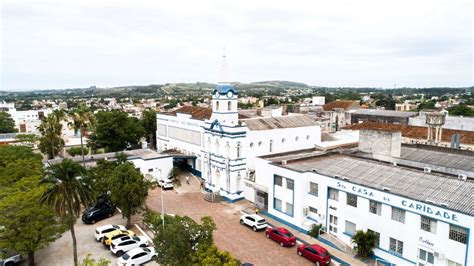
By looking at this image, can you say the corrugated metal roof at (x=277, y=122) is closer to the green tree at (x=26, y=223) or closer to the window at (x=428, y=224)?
the window at (x=428, y=224)

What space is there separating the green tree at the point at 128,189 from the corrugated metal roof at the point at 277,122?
54.6 feet

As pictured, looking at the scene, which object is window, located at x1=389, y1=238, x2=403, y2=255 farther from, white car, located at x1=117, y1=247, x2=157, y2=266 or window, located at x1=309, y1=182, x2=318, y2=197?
white car, located at x1=117, y1=247, x2=157, y2=266

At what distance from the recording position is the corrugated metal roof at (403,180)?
80.5 feet

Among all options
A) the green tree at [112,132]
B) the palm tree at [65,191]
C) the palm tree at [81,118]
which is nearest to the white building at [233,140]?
the palm tree at [81,118]

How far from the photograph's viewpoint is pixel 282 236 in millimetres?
30828

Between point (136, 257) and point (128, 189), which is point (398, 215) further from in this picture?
point (128, 189)

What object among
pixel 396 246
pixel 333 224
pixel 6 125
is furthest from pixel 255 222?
pixel 6 125

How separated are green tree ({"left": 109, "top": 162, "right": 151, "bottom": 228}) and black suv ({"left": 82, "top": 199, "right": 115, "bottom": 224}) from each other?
14.7 ft

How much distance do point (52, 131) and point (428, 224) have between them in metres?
54.1

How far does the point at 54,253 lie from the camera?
30.4 metres

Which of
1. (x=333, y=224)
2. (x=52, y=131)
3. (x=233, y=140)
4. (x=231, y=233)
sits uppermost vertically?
(x=233, y=140)

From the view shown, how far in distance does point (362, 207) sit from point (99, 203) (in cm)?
2728

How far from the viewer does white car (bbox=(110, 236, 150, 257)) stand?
29328 mm

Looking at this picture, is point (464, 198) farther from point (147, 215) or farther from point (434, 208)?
point (147, 215)
